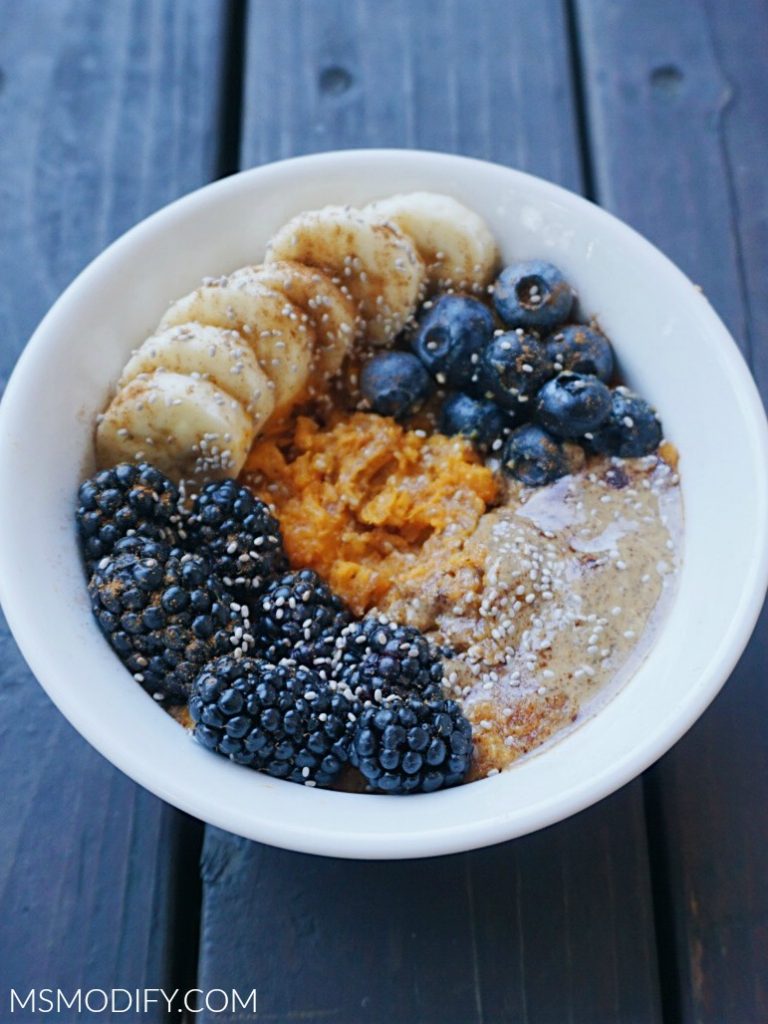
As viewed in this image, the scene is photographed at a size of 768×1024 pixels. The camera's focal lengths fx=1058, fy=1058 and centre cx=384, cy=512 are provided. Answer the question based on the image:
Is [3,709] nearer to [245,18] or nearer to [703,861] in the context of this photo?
[703,861]

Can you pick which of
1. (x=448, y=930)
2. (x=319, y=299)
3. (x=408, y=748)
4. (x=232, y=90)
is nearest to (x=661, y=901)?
(x=448, y=930)

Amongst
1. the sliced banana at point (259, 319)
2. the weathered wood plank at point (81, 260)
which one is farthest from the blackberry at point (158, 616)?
the sliced banana at point (259, 319)

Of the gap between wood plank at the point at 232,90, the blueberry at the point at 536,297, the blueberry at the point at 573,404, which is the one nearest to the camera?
the blueberry at the point at 573,404

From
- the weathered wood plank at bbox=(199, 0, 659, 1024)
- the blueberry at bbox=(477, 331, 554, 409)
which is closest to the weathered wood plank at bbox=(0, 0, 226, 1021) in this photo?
the weathered wood plank at bbox=(199, 0, 659, 1024)

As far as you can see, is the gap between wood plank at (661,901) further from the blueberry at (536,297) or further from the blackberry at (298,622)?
the blueberry at (536,297)

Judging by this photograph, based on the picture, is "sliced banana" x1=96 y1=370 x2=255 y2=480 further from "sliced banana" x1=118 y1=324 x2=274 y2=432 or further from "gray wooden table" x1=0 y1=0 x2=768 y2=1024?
"gray wooden table" x1=0 y1=0 x2=768 y2=1024

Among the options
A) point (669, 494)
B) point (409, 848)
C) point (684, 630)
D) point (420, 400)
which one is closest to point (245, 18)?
point (420, 400)
